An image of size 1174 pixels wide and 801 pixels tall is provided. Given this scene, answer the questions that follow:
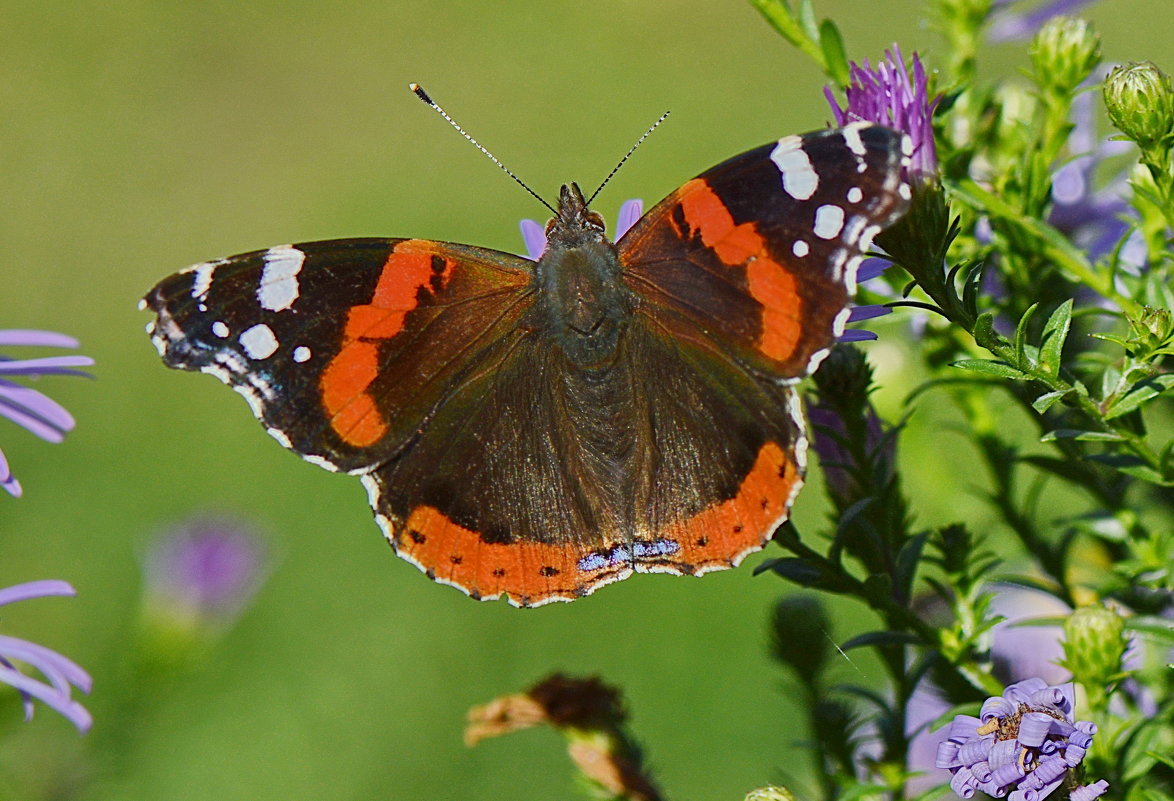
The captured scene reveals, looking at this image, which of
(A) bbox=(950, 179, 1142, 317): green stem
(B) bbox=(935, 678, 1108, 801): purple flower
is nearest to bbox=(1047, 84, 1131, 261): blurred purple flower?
(A) bbox=(950, 179, 1142, 317): green stem

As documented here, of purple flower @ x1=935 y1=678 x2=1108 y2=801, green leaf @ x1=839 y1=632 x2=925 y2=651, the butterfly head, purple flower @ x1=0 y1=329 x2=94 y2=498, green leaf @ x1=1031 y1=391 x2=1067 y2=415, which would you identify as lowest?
purple flower @ x1=935 y1=678 x2=1108 y2=801

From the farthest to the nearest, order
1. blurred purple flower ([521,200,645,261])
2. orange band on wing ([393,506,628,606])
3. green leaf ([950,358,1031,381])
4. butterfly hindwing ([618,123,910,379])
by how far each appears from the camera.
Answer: blurred purple flower ([521,200,645,261]) < orange band on wing ([393,506,628,606]) < butterfly hindwing ([618,123,910,379]) < green leaf ([950,358,1031,381])

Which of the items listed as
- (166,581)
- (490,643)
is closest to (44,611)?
(166,581)

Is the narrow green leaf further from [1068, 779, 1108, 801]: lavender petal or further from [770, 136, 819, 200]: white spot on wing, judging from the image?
[1068, 779, 1108, 801]: lavender petal

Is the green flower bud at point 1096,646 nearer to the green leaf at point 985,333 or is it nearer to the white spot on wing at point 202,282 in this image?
the green leaf at point 985,333

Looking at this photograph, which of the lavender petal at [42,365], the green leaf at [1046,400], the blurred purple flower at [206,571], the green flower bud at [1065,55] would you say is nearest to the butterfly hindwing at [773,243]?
the green leaf at [1046,400]
